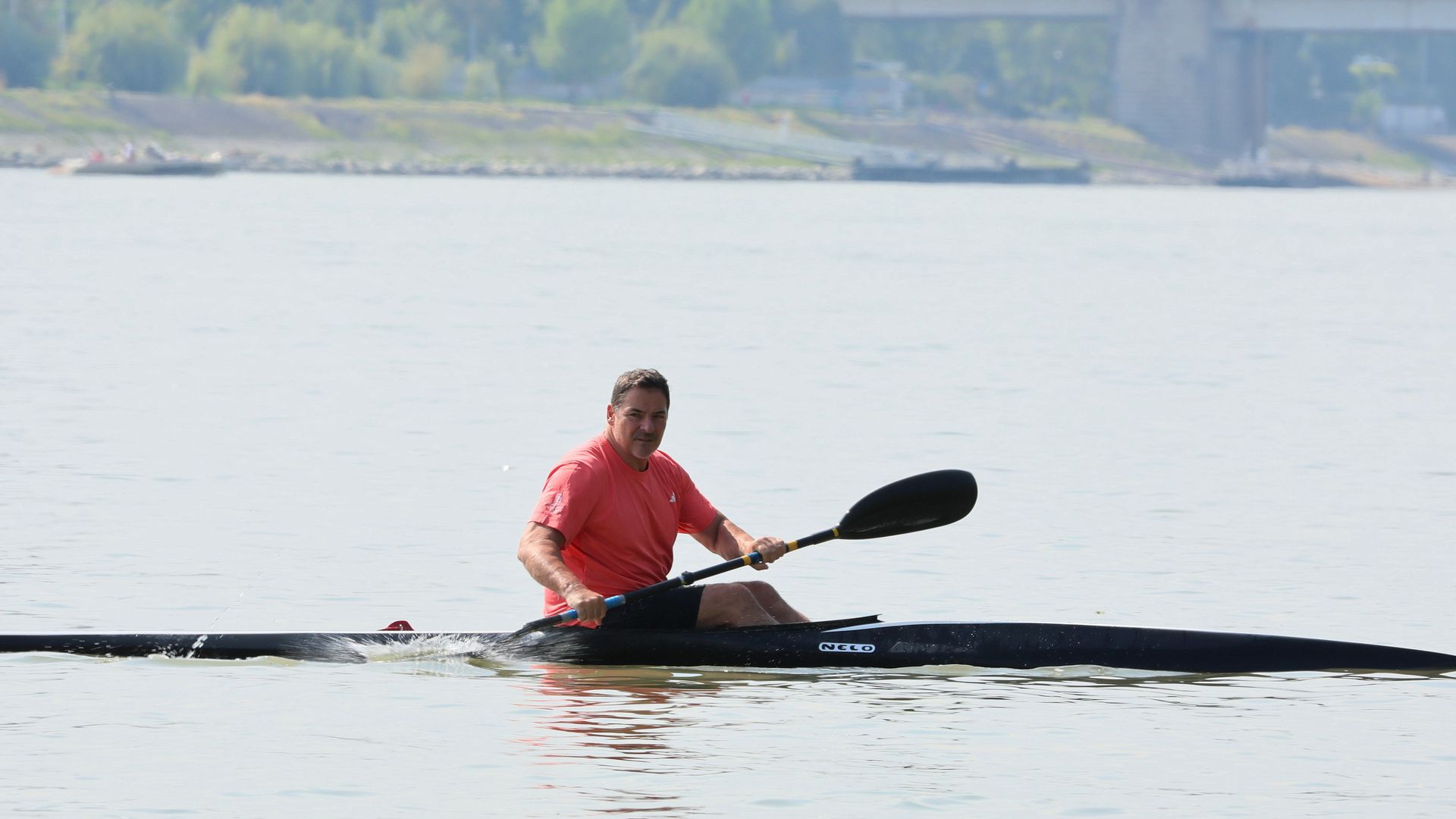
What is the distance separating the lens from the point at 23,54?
109938 millimetres

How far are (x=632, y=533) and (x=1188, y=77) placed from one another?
13083 cm

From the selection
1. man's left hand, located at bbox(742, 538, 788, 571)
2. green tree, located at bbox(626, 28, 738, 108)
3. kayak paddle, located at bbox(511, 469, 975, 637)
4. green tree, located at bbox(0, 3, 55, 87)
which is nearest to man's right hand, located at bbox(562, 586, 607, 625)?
man's left hand, located at bbox(742, 538, 788, 571)

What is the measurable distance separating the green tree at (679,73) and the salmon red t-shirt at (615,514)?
119 m

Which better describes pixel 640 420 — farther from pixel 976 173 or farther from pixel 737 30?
pixel 737 30

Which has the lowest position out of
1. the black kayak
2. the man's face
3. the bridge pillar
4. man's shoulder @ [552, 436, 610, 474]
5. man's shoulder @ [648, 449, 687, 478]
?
the black kayak

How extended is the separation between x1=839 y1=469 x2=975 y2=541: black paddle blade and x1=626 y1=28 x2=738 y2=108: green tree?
118055mm

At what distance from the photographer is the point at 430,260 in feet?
155

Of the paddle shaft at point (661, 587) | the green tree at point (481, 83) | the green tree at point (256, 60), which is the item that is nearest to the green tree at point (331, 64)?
the green tree at point (256, 60)

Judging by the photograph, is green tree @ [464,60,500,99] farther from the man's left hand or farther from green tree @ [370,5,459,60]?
the man's left hand

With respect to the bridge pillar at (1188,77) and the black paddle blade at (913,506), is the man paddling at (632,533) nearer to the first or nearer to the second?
the black paddle blade at (913,506)

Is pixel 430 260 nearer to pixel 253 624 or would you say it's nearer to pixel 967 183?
pixel 253 624

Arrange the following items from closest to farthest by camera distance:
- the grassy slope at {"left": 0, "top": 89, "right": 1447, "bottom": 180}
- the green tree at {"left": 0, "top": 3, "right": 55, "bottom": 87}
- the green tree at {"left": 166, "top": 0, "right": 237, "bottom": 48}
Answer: the grassy slope at {"left": 0, "top": 89, "right": 1447, "bottom": 180}, the green tree at {"left": 0, "top": 3, "right": 55, "bottom": 87}, the green tree at {"left": 166, "top": 0, "right": 237, "bottom": 48}

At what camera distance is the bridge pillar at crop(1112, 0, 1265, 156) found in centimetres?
13550

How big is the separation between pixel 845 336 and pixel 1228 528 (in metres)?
15.8
